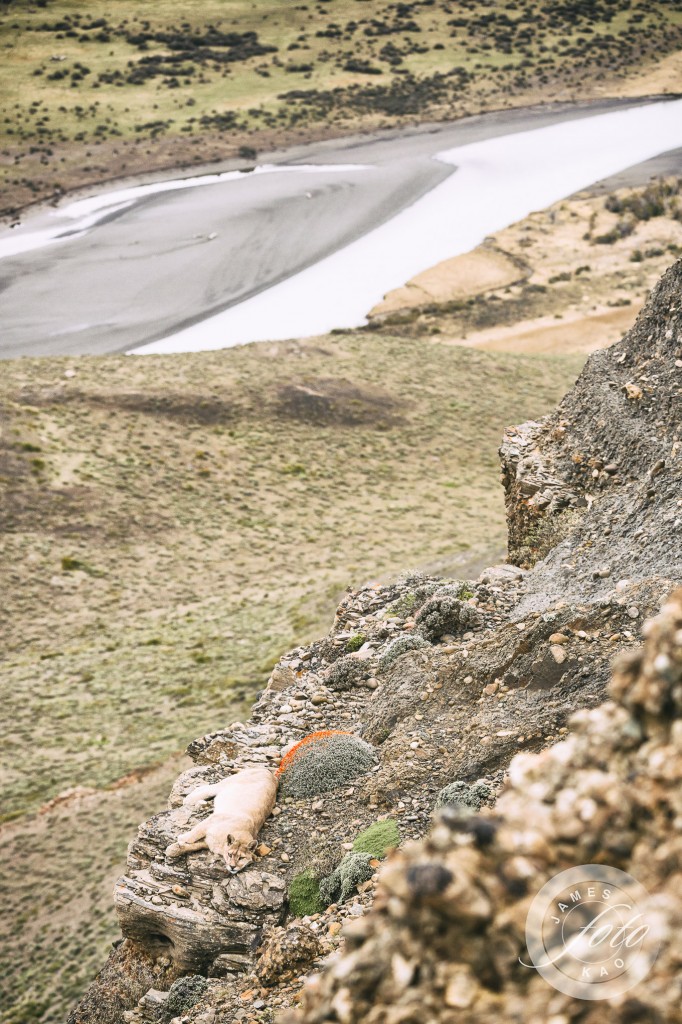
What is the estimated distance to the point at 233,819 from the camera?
12.6 m

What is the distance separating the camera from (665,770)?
428 centimetres

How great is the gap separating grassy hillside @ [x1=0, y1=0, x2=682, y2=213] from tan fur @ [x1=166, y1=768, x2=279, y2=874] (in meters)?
81.3

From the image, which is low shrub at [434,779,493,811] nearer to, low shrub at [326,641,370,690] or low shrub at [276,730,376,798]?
low shrub at [276,730,376,798]

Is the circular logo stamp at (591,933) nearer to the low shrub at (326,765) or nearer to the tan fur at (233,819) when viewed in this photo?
the tan fur at (233,819)

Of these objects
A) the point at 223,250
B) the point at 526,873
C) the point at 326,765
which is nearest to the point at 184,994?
the point at 326,765

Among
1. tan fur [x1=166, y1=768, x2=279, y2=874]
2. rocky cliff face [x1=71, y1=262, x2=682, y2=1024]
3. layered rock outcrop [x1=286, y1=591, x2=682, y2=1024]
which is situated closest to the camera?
layered rock outcrop [x1=286, y1=591, x2=682, y2=1024]

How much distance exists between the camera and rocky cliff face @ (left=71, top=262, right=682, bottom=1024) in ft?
13.9

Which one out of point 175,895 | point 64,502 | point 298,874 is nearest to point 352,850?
point 298,874

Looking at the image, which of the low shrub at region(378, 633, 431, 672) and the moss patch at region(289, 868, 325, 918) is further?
the low shrub at region(378, 633, 431, 672)

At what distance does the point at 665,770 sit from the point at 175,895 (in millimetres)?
9734

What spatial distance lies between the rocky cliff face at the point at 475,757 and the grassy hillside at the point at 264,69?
256ft

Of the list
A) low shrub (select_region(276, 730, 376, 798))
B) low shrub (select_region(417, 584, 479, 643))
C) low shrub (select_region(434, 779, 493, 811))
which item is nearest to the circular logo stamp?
low shrub (select_region(434, 779, 493, 811))

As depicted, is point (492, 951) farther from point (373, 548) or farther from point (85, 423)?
point (85, 423)

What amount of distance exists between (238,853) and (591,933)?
900 cm
